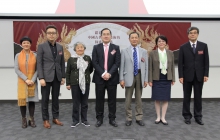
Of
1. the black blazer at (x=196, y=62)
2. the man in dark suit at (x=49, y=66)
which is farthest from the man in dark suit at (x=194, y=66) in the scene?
the man in dark suit at (x=49, y=66)

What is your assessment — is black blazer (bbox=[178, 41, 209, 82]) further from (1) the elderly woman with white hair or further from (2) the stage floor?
(1) the elderly woman with white hair

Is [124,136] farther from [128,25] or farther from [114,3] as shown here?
[114,3]

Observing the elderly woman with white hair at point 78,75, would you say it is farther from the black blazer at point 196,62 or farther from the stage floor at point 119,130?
the black blazer at point 196,62

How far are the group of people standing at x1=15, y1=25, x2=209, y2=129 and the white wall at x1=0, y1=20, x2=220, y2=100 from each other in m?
1.74

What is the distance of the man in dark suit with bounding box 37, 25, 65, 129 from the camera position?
3080 millimetres

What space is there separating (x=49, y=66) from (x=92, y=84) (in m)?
1.93

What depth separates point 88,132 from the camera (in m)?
2.95

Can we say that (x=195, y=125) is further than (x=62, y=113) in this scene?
No

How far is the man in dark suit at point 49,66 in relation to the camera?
3080 millimetres

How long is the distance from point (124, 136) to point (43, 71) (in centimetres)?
150

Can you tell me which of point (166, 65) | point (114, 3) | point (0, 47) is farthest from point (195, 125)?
point (0, 47)

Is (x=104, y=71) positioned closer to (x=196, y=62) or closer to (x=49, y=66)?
(x=49, y=66)

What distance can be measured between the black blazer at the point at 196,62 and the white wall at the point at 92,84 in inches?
71.2

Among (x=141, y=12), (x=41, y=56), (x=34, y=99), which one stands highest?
(x=141, y=12)
